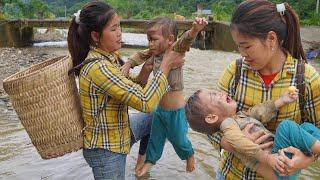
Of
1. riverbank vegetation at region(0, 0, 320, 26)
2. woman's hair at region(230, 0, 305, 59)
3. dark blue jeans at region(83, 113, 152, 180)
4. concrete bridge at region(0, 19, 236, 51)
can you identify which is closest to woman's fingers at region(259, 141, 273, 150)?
woman's hair at region(230, 0, 305, 59)

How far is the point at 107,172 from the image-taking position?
9.82 feet

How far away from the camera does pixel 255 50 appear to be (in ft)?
7.29

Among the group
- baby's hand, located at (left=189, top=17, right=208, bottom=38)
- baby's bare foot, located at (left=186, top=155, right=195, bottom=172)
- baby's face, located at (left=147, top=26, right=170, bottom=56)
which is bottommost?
baby's bare foot, located at (left=186, top=155, right=195, bottom=172)

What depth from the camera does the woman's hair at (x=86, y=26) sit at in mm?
2885

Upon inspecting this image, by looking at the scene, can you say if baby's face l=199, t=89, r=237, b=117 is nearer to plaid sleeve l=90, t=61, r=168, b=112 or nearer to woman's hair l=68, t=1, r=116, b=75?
plaid sleeve l=90, t=61, r=168, b=112

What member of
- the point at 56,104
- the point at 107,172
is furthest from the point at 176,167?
the point at 56,104

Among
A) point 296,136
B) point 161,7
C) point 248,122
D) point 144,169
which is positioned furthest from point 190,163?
point 161,7

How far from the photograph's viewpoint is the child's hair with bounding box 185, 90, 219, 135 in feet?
7.97

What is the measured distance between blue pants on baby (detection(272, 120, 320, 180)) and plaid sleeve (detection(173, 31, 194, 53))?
1.09m

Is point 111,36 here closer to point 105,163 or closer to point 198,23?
point 198,23

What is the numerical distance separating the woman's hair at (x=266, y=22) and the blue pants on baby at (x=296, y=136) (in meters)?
0.42

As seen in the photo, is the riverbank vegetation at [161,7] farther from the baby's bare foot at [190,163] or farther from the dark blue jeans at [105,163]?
the dark blue jeans at [105,163]

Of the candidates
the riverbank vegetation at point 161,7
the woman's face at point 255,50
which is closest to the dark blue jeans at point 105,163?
the woman's face at point 255,50

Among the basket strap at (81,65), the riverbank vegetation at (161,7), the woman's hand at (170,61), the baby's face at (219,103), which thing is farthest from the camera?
the riverbank vegetation at (161,7)
